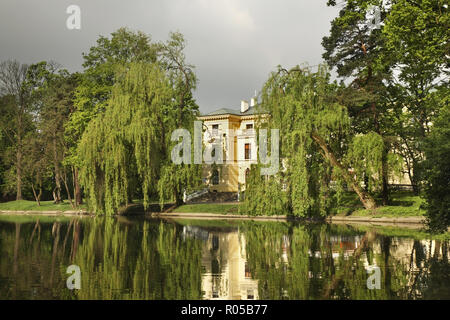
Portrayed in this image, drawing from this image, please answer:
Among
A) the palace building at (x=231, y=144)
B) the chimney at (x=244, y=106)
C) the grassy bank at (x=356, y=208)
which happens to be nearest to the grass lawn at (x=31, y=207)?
the grassy bank at (x=356, y=208)

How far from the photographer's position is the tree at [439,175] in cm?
1302

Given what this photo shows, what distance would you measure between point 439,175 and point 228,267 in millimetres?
6444

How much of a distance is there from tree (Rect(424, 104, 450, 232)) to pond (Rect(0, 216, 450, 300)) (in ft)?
4.20

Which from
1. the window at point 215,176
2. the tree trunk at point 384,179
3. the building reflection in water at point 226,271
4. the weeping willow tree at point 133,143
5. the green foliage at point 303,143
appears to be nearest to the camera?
the building reflection in water at point 226,271

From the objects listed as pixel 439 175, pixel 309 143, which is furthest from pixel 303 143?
pixel 439 175

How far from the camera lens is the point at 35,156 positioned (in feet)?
156

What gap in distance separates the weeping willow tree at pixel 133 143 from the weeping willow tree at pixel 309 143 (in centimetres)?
811

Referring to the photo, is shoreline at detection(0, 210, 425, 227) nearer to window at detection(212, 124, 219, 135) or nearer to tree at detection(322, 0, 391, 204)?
tree at detection(322, 0, 391, 204)

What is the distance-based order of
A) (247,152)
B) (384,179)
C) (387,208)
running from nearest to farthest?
(387,208) → (384,179) → (247,152)

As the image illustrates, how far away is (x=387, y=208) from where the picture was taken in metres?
30.7

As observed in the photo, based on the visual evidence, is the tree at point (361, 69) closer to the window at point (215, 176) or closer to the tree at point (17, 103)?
the window at point (215, 176)

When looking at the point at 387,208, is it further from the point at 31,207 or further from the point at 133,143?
the point at 31,207
